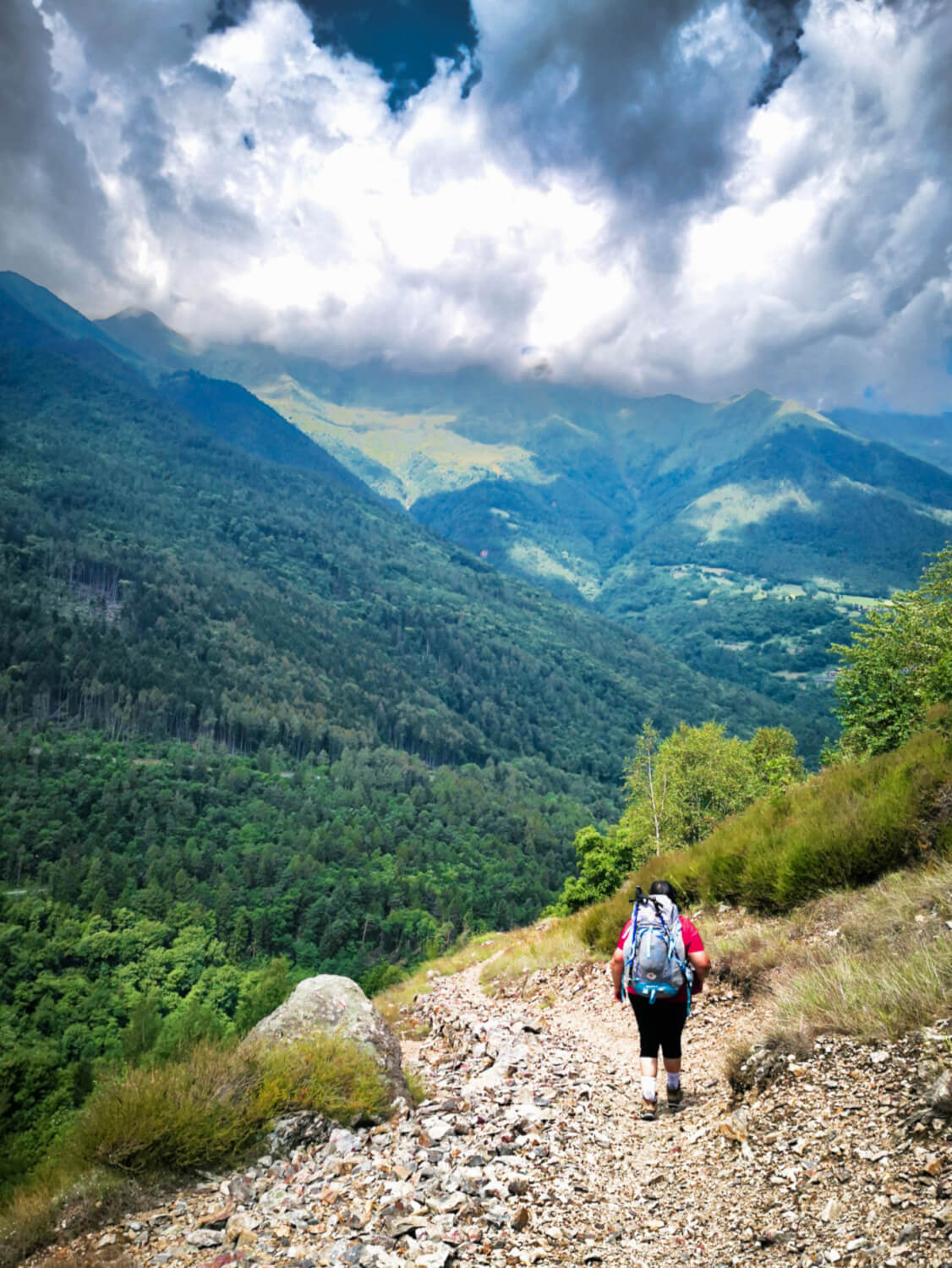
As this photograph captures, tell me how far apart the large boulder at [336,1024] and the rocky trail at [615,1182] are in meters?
0.96

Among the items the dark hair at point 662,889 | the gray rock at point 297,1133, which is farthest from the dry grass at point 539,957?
the gray rock at point 297,1133

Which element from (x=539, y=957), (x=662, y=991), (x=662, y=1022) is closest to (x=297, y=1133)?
(x=662, y=1022)

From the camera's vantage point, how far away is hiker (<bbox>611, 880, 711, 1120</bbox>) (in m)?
6.68

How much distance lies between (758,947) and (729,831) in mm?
5413

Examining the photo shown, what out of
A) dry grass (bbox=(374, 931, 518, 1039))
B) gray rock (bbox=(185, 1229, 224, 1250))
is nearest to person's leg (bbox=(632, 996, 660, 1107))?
gray rock (bbox=(185, 1229, 224, 1250))

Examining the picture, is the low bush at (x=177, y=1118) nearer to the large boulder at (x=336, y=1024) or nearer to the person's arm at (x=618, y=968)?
the large boulder at (x=336, y=1024)

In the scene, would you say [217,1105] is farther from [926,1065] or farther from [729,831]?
[729,831]

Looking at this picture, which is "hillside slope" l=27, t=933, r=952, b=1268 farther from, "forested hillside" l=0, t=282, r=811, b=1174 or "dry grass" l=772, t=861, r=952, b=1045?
"forested hillside" l=0, t=282, r=811, b=1174

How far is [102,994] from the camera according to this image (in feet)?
253

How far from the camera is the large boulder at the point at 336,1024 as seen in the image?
8.51 metres

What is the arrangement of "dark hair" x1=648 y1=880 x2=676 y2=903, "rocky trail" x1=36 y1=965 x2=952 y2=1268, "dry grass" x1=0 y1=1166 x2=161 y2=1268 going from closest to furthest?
"rocky trail" x1=36 y1=965 x2=952 y2=1268
"dry grass" x1=0 y1=1166 x2=161 y2=1268
"dark hair" x1=648 y1=880 x2=676 y2=903

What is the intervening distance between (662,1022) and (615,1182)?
1627 mm

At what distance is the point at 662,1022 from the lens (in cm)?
678

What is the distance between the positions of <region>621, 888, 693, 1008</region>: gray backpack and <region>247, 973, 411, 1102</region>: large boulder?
3630mm
